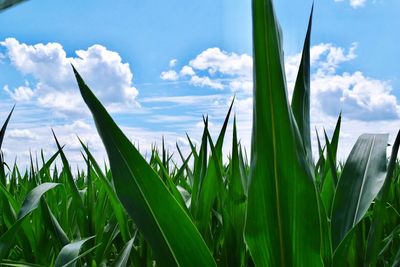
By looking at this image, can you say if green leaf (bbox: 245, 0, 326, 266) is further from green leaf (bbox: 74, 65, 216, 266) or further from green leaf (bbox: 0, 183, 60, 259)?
green leaf (bbox: 0, 183, 60, 259)

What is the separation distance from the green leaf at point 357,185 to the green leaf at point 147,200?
0.54ft

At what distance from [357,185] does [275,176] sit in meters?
0.20

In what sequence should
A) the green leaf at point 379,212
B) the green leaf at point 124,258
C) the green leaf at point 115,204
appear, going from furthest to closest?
the green leaf at point 115,204 → the green leaf at point 124,258 → the green leaf at point 379,212

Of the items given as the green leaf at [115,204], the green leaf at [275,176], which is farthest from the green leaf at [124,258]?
the green leaf at [275,176]

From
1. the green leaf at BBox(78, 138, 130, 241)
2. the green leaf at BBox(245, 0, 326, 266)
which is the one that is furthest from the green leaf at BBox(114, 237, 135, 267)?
the green leaf at BBox(245, 0, 326, 266)

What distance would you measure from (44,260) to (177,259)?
1.79 feet

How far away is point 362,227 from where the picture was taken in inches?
25.7

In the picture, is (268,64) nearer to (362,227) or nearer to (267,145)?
(267,145)

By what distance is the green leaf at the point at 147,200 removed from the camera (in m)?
0.33

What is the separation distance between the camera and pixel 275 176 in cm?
33

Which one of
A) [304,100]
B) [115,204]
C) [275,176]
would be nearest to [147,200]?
[275,176]

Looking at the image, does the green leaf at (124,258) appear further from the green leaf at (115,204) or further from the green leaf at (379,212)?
the green leaf at (379,212)

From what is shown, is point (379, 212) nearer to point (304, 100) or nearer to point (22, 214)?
point (304, 100)

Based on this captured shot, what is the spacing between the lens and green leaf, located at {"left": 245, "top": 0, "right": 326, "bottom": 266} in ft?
0.97
